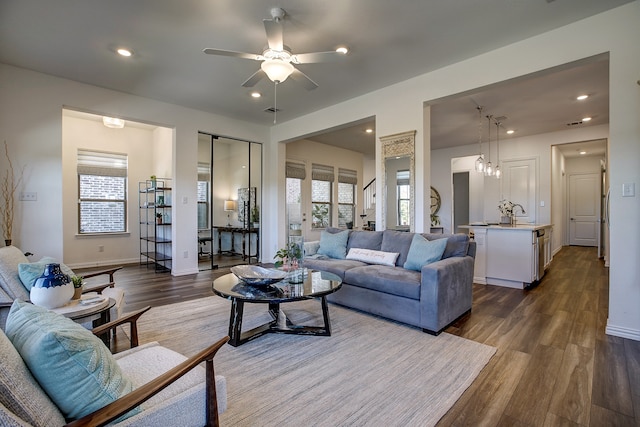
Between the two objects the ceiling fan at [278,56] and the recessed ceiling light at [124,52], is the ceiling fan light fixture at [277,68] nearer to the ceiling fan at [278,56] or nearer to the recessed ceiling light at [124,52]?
the ceiling fan at [278,56]

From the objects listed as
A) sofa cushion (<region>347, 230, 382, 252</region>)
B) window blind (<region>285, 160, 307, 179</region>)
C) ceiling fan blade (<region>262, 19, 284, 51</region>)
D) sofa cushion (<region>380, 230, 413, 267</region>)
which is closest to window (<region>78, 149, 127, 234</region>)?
window blind (<region>285, 160, 307, 179</region>)

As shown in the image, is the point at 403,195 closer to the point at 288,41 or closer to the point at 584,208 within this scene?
the point at 288,41

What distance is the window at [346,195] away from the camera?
878cm

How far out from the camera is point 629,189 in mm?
2713

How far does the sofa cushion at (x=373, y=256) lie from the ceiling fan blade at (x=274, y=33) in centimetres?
252

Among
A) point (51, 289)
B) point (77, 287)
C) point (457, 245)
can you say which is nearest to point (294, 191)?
point (457, 245)

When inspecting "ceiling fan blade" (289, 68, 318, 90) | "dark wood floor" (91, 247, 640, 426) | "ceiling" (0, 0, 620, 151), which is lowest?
"dark wood floor" (91, 247, 640, 426)

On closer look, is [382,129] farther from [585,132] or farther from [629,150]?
Answer: [585,132]

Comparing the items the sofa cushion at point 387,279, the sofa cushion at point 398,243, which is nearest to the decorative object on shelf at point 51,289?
the sofa cushion at point 387,279

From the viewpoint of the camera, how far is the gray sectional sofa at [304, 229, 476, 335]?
2805mm

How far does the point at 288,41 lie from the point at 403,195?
2469 mm

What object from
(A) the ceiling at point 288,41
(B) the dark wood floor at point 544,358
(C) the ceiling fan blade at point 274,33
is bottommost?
(B) the dark wood floor at point 544,358

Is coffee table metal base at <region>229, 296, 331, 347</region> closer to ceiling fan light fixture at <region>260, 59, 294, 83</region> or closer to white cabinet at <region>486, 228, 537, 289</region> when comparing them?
ceiling fan light fixture at <region>260, 59, 294, 83</region>

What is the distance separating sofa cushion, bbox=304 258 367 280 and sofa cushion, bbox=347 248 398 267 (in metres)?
0.08
